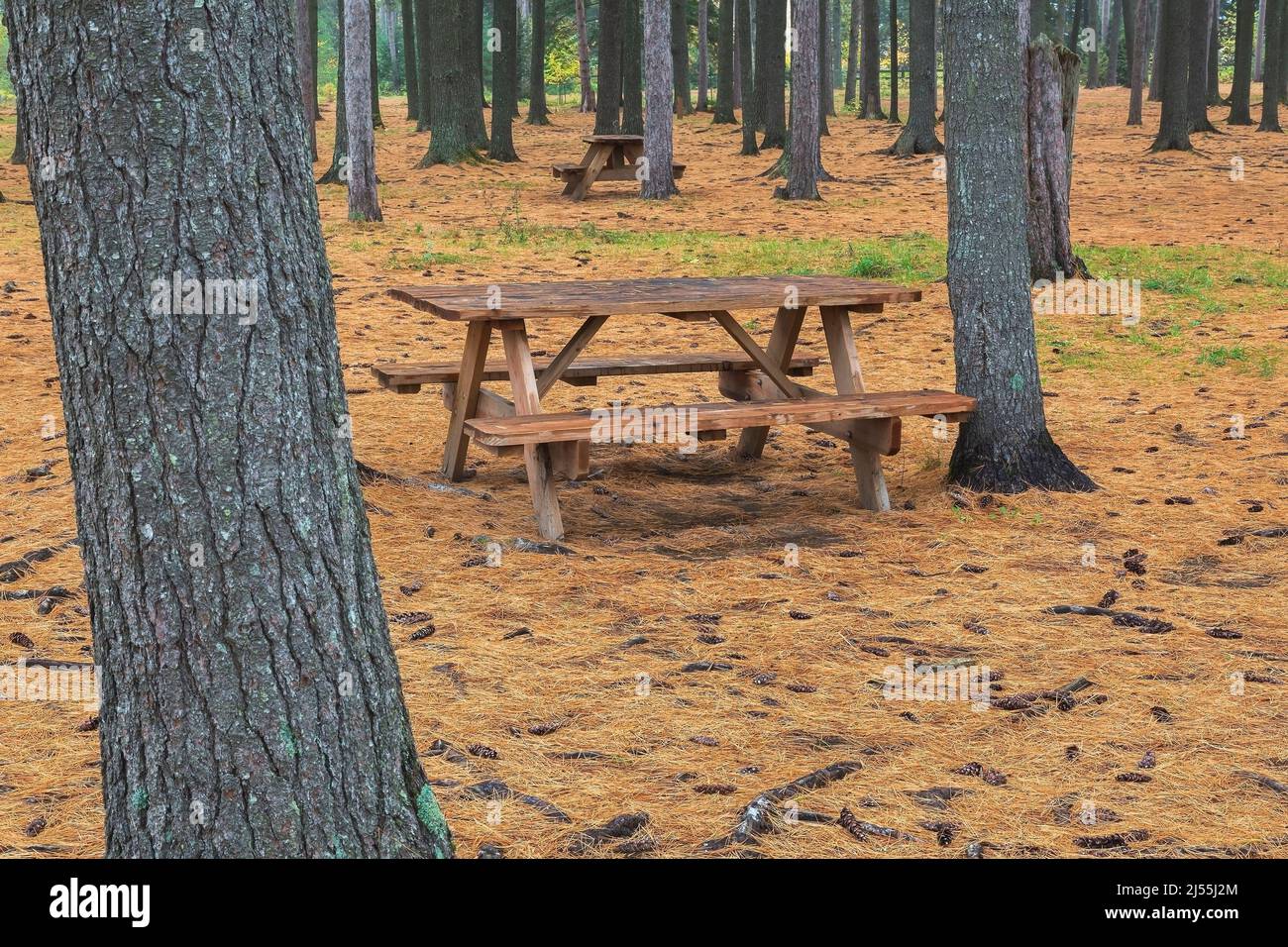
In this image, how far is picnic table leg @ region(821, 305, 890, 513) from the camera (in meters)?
6.39

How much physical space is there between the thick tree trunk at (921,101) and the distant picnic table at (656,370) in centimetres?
1574

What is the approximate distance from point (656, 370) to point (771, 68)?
16.2 metres

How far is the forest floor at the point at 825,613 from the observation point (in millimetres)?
3434

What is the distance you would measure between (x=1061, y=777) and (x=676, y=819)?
103 cm

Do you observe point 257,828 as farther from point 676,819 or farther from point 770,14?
point 770,14

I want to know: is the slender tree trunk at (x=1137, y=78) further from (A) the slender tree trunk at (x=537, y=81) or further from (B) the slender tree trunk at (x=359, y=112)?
(B) the slender tree trunk at (x=359, y=112)

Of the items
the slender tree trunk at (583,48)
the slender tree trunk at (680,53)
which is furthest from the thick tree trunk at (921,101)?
the slender tree trunk at (583,48)

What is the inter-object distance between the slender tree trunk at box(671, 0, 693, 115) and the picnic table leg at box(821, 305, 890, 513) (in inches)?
831

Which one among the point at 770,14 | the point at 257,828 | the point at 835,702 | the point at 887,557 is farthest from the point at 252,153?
the point at 770,14

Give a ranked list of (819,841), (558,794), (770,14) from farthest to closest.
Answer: (770,14), (558,794), (819,841)

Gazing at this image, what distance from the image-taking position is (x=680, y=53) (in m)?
31.8

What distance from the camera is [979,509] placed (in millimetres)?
6234

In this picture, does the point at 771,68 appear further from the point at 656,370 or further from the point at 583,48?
the point at 656,370

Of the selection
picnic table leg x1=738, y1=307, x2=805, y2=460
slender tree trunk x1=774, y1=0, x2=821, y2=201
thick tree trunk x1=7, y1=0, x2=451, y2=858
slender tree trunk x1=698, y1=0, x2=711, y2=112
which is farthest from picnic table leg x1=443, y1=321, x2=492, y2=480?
slender tree trunk x1=698, y1=0, x2=711, y2=112
